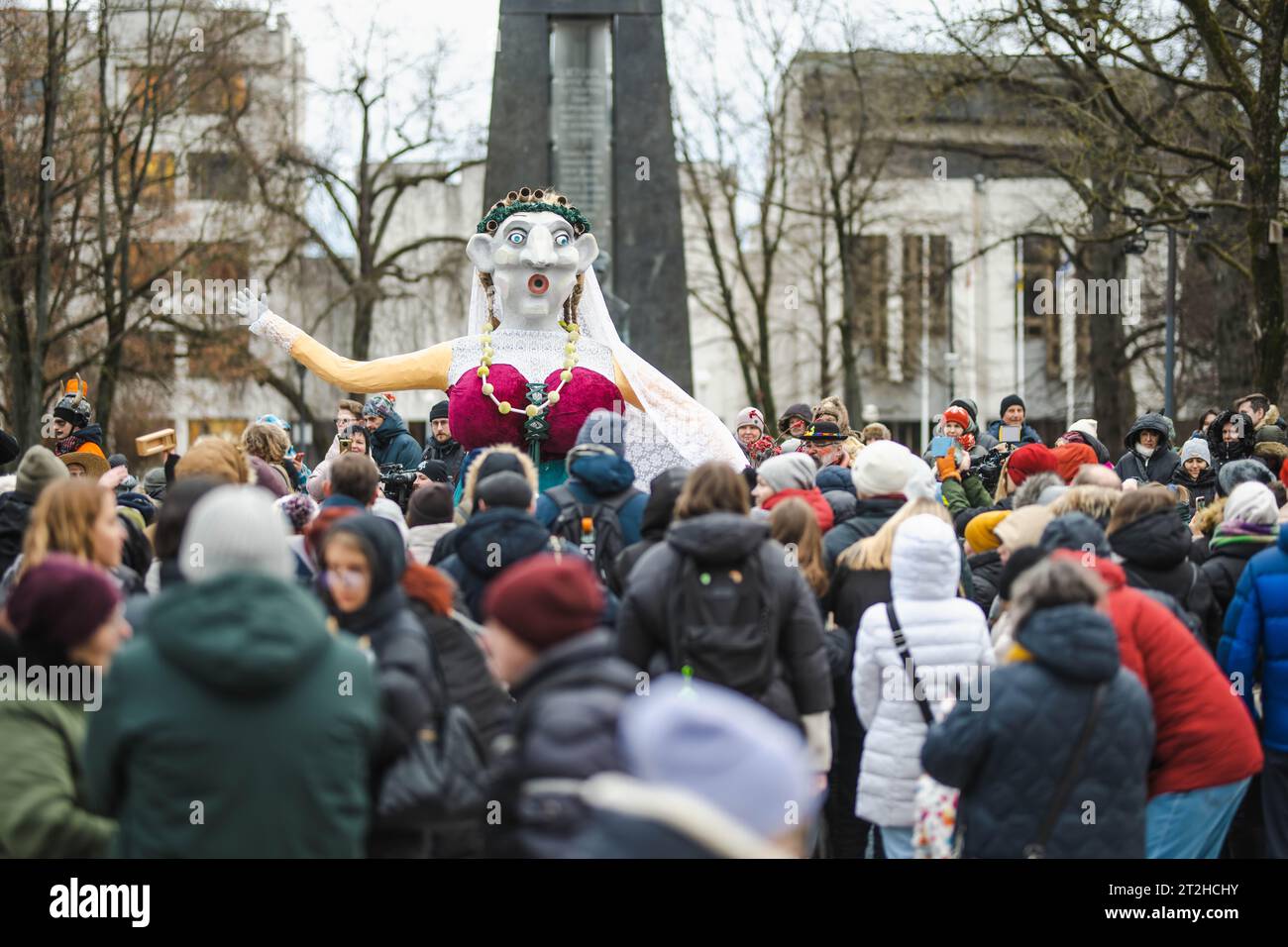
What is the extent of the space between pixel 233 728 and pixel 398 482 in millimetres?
7277

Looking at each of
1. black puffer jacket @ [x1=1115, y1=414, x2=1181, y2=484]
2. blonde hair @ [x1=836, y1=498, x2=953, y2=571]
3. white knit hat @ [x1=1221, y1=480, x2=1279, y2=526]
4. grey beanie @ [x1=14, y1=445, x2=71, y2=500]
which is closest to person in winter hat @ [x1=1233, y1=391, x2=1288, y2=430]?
black puffer jacket @ [x1=1115, y1=414, x2=1181, y2=484]

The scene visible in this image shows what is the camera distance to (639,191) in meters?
17.7

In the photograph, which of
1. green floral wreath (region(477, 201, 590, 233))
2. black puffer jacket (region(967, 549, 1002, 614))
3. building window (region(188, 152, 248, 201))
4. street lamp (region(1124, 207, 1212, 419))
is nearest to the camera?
black puffer jacket (region(967, 549, 1002, 614))

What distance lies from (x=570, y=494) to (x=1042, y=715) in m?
2.98

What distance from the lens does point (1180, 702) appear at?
20.2 feet

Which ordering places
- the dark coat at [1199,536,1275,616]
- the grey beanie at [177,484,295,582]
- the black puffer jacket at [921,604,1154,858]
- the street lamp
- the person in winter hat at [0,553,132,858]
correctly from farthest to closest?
the street lamp
the dark coat at [1199,536,1275,616]
the black puffer jacket at [921,604,1154,858]
the person in winter hat at [0,553,132,858]
the grey beanie at [177,484,295,582]

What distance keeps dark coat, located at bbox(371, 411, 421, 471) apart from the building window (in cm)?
1946

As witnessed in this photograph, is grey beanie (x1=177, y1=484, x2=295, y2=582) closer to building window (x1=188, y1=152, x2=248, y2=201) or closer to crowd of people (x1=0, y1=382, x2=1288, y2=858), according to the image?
crowd of people (x1=0, y1=382, x2=1288, y2=858)

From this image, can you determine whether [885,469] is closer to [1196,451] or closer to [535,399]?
[535,399]

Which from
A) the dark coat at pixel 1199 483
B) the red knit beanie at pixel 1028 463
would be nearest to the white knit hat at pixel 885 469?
the red knit beanie at pixel 1028 463

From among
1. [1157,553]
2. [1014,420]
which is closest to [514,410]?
[1157,553]

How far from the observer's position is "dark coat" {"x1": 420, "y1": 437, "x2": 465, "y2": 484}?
39.9 feet

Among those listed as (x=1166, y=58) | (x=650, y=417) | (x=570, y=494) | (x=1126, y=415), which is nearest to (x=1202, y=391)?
(x=1126, y=415)

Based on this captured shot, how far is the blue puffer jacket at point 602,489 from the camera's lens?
766 centimetres
